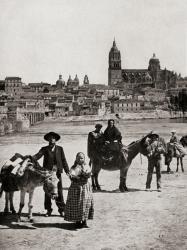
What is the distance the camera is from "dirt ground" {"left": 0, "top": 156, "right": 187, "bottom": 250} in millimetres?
6727

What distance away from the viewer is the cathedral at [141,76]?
146488 mm

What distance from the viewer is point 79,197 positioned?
7453 millimetres

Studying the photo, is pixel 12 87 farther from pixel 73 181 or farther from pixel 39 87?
pixel 73 181

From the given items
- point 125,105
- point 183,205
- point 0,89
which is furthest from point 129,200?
point 0,89

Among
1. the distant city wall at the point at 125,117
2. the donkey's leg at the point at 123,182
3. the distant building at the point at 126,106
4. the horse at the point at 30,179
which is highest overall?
the distant building at the point at 126,106

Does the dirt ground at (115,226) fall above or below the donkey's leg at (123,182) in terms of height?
below

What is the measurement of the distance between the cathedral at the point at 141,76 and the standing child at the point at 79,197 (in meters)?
135

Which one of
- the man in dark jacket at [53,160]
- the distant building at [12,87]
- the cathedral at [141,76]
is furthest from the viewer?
the cathedral at [141,76]

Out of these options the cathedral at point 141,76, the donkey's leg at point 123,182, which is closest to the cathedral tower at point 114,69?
the cathedral at point 141,76

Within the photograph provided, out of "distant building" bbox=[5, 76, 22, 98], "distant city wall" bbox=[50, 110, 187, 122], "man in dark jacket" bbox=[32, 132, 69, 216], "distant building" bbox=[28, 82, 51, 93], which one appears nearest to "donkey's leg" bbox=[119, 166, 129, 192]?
"man in dark jacket" bbox=[32, 132, 69, 216]

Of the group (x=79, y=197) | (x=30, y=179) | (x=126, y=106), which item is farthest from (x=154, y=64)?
(x=79, y=197)

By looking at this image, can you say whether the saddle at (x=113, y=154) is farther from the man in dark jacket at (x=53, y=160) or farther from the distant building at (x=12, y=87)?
the distant building at (x=12, y=87)

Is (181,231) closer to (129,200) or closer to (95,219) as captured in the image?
(95,219)

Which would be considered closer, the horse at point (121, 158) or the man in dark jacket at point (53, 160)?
the man in dark jacket at point (53, 160)
